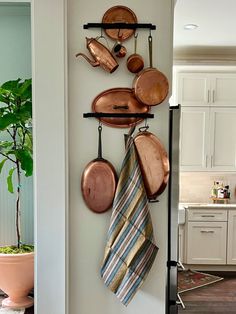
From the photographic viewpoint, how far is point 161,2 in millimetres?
1929

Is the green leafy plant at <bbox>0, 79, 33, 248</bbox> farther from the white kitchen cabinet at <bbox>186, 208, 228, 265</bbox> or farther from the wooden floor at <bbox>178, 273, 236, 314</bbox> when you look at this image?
the white kitchen cabinet at <bbox>186, 208, 228, 265</bbox>

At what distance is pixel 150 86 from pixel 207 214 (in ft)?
9.30

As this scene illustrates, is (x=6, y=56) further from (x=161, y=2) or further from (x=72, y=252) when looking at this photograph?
(x=72, y=252)

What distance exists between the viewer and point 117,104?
1.93 meters

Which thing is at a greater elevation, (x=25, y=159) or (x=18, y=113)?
(x=18, y=113)

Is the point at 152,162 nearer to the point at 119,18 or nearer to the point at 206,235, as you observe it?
the point at 119,18

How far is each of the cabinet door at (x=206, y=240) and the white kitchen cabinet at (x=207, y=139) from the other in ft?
2.33

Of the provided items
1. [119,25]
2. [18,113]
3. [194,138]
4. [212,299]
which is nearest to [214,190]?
[194,138]

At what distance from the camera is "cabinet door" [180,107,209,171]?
4.52 m

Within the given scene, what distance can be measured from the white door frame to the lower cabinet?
270 cm

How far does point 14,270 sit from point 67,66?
1.36 metres

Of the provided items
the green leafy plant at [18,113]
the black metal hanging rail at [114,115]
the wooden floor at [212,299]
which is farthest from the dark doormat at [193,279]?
the black metal hanging rail at [114,115]

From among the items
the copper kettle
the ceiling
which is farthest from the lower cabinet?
the copper kettle

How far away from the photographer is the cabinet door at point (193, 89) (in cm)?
448
